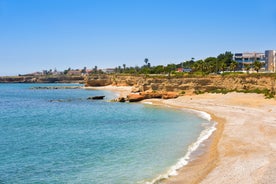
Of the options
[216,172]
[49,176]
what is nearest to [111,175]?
[49,176]

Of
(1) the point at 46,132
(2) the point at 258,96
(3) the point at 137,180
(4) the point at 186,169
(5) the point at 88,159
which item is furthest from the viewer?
(2) the point at 258,96

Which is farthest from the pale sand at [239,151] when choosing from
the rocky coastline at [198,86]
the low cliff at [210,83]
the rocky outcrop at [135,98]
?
the rocky outcrop at [135,98]

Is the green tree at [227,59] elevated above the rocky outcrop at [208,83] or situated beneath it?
elevated above

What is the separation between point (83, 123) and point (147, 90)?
A: 1427 inches

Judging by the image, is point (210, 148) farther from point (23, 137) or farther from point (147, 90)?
point (147, 90)

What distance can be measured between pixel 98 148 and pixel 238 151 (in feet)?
31.8

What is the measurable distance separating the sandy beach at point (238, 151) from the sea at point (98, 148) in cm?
113

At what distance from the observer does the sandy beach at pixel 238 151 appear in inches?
663

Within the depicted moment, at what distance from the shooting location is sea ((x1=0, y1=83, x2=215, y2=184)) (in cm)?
1803

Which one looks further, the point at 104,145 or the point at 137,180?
the point at 104,145

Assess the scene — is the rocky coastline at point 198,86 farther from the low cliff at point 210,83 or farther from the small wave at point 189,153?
the small wave at point 189,153

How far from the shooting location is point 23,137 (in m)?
29.4

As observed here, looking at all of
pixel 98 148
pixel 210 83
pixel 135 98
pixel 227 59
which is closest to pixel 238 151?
pixel 98 148

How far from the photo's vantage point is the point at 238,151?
22.2 meters
